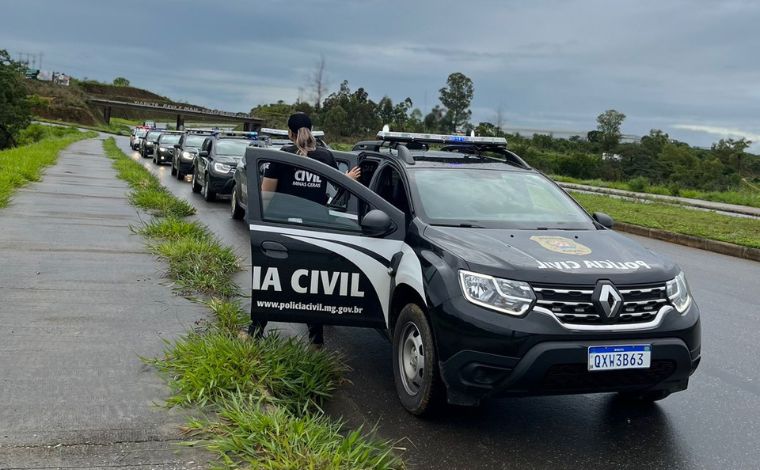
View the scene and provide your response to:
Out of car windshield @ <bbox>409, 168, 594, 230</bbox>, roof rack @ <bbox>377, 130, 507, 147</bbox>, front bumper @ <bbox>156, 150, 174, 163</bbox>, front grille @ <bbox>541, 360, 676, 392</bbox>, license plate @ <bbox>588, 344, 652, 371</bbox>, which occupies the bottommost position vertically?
front bumper @ <bbox>156, 150, 174, 163</bbox>

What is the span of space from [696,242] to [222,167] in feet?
33.9

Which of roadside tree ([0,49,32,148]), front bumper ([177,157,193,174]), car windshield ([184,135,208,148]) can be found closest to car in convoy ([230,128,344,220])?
front bumper ([177,157,193,174])

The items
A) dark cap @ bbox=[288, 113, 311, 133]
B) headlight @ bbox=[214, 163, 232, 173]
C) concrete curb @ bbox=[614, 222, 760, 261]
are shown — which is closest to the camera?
dark cap @ bbox=[288, 113, 311, 133]

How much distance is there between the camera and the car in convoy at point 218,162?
16062 mm

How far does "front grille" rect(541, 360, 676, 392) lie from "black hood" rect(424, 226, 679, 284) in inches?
18.3

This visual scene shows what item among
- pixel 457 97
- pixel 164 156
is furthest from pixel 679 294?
pixel 457 97

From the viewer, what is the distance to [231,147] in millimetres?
17172

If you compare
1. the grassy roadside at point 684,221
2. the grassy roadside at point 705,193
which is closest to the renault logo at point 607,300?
the grassy roadside at point 684,221

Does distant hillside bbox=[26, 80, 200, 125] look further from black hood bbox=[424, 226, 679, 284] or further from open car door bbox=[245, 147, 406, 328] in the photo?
black hood bbox=[424, 226, 679, 284]

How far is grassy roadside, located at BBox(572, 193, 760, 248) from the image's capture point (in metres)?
14.0

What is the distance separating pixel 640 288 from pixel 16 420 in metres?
3.34

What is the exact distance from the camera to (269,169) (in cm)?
519

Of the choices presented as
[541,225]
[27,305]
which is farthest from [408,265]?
[27,305]

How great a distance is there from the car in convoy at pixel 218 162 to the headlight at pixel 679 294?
12036 mm
